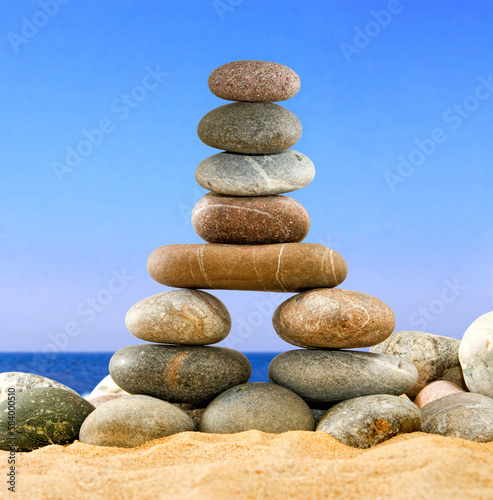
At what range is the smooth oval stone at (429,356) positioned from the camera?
8203 millimetres

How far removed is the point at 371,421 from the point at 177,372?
219 cm

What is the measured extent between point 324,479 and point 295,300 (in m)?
3.30

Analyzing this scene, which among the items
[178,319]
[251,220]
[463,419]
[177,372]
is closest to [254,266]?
[251,220]

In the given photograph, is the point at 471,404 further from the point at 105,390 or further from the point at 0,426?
the point at 105,390

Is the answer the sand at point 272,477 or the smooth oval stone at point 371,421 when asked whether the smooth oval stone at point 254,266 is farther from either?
the sand at point 272,477

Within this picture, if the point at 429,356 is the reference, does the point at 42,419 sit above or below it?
below

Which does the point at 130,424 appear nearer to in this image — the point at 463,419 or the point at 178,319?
the point at 178,319

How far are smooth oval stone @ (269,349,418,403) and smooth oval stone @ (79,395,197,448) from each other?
1262 millimetres

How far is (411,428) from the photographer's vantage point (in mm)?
5652

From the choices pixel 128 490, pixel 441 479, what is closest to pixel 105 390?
pixel 128 490

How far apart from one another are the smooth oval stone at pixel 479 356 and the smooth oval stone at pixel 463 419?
1.15 metres

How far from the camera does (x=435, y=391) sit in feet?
25.4

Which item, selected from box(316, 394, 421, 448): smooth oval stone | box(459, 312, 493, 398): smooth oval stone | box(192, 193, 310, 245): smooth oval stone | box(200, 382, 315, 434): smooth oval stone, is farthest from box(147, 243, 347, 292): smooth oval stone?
box(459, 312, 493, 398): smooth oval stone

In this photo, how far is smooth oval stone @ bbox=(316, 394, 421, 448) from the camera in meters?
5.48
